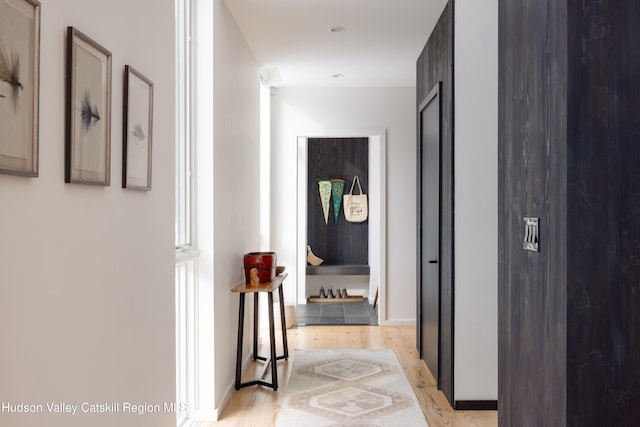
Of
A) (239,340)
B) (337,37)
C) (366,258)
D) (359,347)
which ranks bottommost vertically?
(359,347)

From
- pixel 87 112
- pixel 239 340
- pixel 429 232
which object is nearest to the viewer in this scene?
pixel 87 112

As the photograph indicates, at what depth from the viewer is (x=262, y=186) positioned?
19.9 feet

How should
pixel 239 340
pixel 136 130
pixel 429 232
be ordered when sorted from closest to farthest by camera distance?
pixel 136 130 < pixel 239 340 < pixel 429 232

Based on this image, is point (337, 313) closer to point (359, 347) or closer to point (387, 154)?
point (359, 347)

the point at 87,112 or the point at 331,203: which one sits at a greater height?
the point at 87,112

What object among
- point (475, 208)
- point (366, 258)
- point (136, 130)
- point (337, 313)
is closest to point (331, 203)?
point (366, 258)

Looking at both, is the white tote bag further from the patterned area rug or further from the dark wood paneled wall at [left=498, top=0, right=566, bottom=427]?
the dark wood paneled wall at [left=498, top=0, right=566, bottom=427]

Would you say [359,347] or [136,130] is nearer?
[136,130]

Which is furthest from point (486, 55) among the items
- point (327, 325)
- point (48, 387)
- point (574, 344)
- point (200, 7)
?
point (327, 325)

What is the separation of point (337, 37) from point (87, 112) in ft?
9.76

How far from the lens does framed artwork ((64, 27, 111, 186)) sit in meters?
1.57

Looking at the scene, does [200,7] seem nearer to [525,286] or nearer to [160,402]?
[160,402]

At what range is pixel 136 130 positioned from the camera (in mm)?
2125

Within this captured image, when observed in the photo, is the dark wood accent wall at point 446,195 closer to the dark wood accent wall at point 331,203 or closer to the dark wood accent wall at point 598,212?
the dark wood accent wall at point 598,212
